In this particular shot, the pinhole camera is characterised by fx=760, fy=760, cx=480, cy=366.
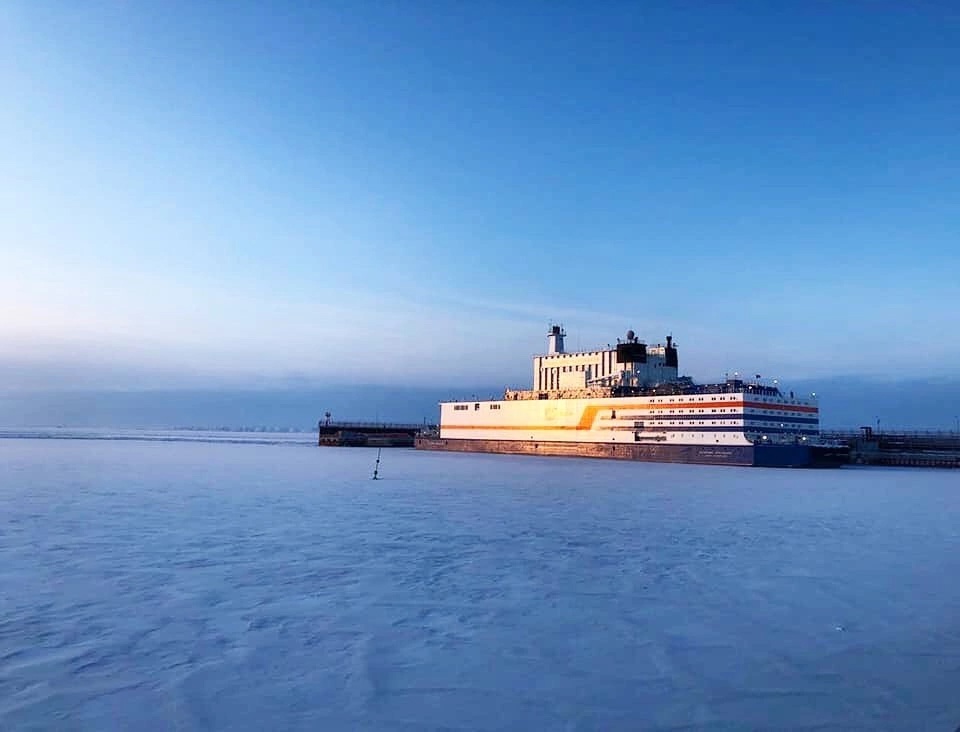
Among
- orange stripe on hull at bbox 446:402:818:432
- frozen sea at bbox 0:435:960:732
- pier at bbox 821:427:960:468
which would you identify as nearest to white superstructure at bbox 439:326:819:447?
orange stripe on hull at bbox 446:402:818:432

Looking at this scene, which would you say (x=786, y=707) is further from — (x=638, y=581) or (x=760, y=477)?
(x=760, y=477)

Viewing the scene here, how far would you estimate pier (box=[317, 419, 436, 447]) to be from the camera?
11206 cm

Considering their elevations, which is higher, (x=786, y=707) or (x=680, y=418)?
(x=680, y=418)

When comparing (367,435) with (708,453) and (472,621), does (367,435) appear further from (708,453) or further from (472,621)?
(472,621)

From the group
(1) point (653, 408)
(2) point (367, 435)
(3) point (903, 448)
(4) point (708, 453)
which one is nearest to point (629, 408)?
(1) point (653, 408)

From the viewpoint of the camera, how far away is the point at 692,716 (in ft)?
24.7

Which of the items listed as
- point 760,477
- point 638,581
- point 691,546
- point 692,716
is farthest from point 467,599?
point 760,477

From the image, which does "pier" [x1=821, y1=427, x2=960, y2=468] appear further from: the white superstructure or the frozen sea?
the frozen sea

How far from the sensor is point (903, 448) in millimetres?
78250

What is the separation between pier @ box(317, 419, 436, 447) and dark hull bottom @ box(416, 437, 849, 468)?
109 feet

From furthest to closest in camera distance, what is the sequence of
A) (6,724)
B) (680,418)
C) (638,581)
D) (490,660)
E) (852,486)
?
(680,418) < (852,486) < (638,581) < (490,660) < (6,724)

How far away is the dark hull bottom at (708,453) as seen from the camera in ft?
192

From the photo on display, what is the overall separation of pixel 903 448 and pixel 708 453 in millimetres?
29530

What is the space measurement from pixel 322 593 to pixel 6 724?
5.95 m
